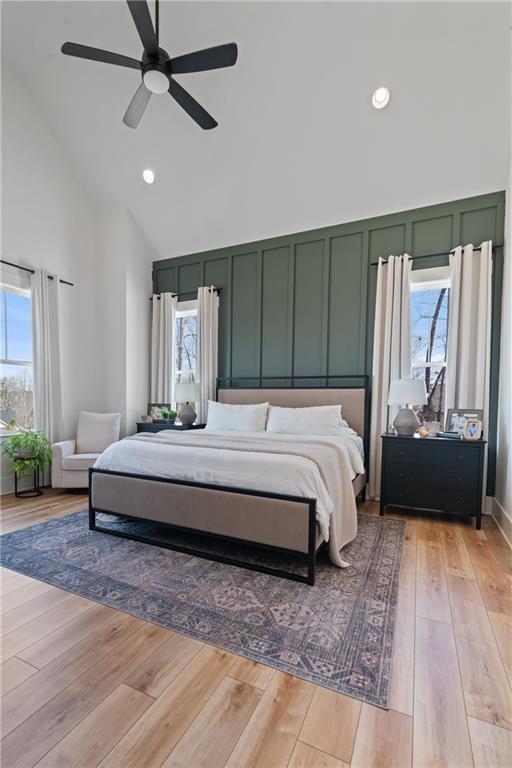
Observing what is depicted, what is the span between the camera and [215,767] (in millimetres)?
1137

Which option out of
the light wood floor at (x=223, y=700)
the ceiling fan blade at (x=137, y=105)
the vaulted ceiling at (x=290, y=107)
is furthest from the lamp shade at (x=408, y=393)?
the ceiling fan blade at (x=137, y=105)

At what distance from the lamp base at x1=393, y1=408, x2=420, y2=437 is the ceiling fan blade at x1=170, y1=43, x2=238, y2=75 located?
130 inches

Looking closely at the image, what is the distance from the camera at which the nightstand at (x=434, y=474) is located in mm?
3244

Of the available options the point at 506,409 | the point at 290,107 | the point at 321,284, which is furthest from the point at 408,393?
the point at 290,107

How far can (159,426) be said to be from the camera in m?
4.94

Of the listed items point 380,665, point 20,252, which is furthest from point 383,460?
point 20,252

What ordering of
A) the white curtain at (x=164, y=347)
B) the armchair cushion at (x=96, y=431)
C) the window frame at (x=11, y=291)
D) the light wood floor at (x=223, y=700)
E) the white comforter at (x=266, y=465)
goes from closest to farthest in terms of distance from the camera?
the light wood floor at (x=223, y=700), the white comforter at (x=266, y=465), the window frame at (x=11, y=291), the armchair cushion at (x=96, y=431), the white curtain at (x=164, y=347)

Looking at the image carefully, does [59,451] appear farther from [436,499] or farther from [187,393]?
[436,499]

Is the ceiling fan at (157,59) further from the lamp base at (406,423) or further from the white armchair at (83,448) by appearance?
the white armchair at (83,448)

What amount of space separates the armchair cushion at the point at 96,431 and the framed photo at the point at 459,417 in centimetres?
401

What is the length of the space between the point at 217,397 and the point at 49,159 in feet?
12.4

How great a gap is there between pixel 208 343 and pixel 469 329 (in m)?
3.21

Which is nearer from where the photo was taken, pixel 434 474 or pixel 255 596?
pixel 255 596

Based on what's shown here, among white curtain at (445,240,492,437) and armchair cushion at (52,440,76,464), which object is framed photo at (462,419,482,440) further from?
armchair cushion at (52,440,76,464)
